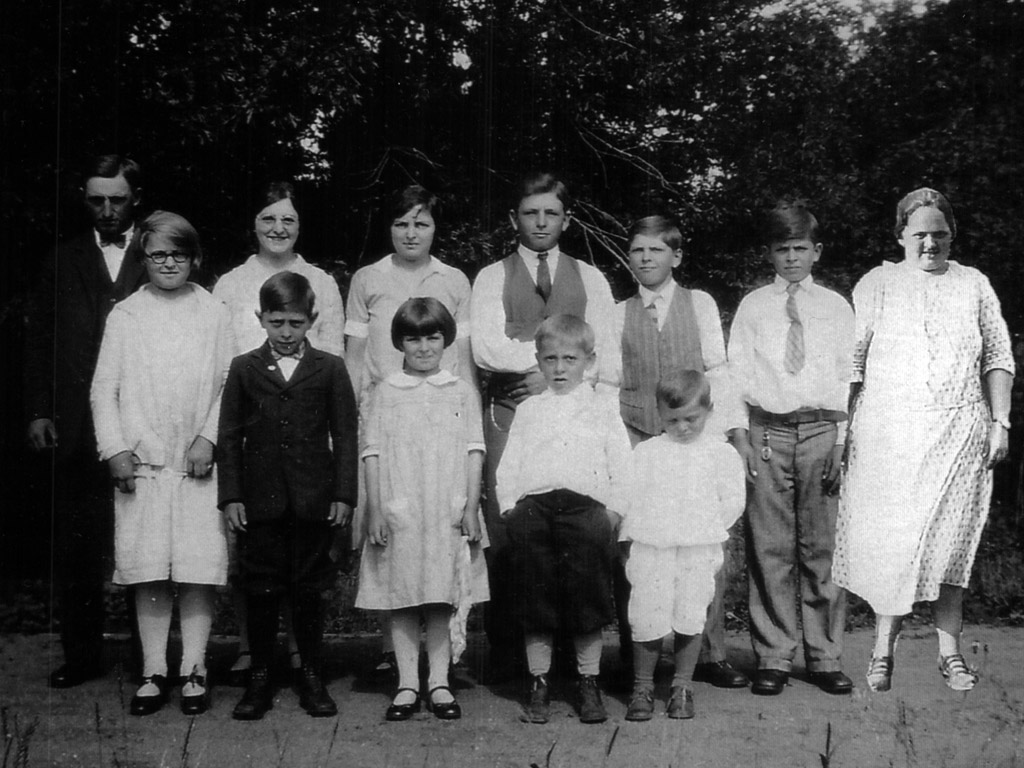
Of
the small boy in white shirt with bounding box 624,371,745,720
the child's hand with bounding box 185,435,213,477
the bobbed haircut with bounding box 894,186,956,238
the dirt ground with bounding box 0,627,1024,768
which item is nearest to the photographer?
the dirt ground with bounding box 0,627,1024,768

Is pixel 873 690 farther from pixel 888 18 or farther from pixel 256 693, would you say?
pixel 888 18

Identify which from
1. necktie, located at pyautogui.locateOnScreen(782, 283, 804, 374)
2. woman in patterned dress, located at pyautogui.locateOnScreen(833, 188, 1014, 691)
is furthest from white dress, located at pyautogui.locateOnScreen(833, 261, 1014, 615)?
necktie, located at pyautogui.locateOnScreen(782, 283, 804, 374)

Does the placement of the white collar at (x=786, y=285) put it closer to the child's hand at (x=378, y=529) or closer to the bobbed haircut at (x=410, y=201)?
the bobbed haircut at (x=410, y=201)

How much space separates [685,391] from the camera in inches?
165

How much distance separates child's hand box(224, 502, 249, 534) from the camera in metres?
4.08

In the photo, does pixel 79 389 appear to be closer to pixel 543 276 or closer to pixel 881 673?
pixel 543 276

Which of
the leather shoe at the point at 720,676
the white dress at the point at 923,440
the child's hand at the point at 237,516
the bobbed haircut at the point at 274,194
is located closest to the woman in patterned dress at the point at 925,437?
the white dress at the point at 923,440

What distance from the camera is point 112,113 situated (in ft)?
20.8

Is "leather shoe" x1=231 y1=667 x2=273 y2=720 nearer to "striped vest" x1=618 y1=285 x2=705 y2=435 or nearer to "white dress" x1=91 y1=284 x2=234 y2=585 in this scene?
"white dress" x1=91 y1=284 x2=234 y2=585

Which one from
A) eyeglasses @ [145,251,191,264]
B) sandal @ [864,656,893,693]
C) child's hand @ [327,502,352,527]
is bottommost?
sandal @ [864,656,893,693]

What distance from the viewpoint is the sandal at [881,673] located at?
439 centimetres

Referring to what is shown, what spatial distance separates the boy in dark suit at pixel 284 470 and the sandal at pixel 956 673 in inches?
91.5

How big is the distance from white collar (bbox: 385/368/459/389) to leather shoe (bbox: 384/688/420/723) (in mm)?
1091

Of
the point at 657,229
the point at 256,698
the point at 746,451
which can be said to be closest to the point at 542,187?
the point at 657,229
